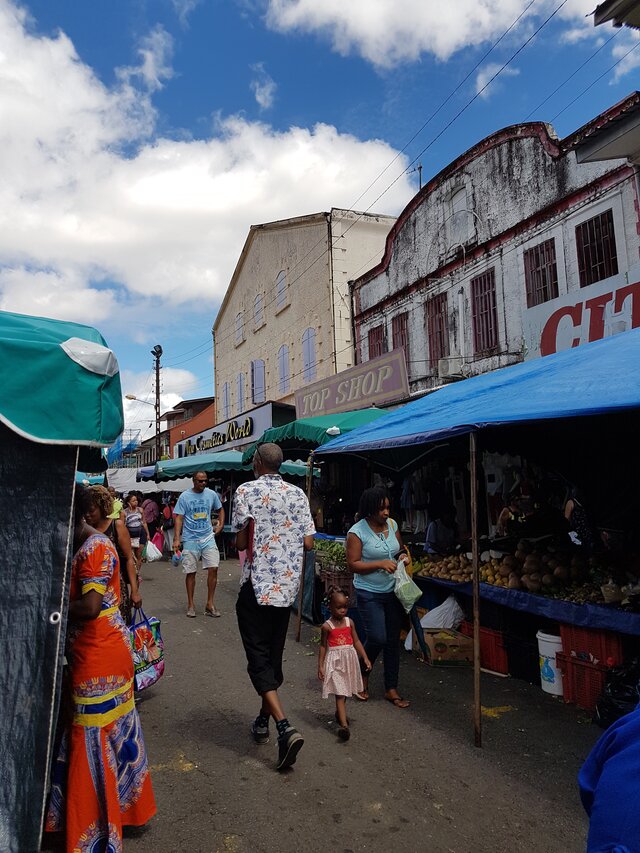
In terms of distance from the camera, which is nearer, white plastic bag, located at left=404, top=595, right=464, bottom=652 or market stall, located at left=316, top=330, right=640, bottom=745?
market stall, located at left=316, top=330, right=640, bottom=745

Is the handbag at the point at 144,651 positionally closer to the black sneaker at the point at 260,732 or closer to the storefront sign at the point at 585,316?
the black sneaker at the point at 260,732

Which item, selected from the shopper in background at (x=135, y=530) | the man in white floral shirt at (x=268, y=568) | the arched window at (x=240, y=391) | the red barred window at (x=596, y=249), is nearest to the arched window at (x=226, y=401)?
the arched window at (x=240, y=391)

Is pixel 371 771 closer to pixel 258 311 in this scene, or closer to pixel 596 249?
pixel 596 249

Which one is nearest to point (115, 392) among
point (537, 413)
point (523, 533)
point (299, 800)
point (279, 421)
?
point (299, 800)

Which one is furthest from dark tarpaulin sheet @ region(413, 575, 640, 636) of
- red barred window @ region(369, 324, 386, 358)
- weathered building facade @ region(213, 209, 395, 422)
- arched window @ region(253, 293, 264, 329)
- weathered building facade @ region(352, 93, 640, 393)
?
arched window @ region(253, 293, 264, 329)

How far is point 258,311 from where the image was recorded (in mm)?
26484

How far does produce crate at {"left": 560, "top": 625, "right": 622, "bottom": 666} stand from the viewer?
181 inches

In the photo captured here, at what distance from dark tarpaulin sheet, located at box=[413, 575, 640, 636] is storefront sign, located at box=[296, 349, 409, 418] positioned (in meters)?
7.99

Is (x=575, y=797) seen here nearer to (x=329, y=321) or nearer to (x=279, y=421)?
(x=329, y=321)

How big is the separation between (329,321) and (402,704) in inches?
642

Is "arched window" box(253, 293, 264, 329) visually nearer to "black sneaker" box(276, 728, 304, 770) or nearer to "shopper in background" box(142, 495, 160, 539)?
"shopper in background" box(142, 495, 160, 539)

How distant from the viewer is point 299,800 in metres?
3.46

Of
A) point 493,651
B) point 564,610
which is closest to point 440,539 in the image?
point 493,651

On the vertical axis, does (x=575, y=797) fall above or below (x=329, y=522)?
below
